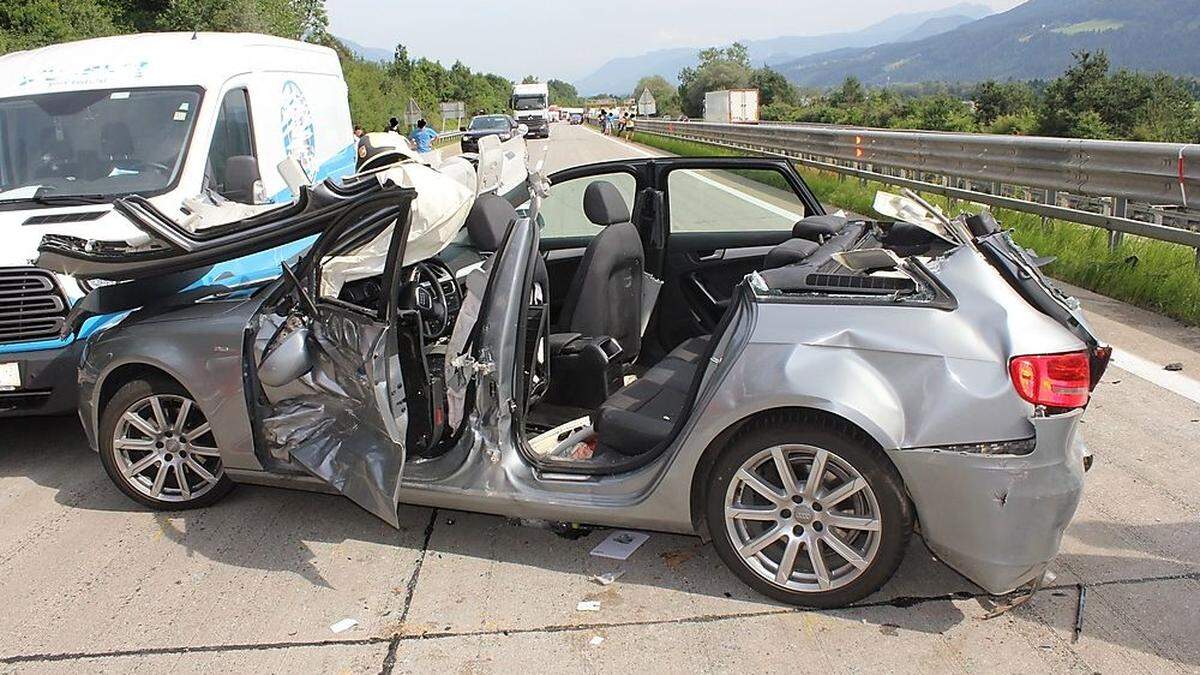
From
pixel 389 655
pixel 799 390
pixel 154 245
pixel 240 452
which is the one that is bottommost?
pixel 389 655

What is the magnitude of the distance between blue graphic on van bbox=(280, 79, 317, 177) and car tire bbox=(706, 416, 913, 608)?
555 centimetres

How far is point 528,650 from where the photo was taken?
3.13m

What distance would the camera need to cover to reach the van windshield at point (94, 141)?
5.91m

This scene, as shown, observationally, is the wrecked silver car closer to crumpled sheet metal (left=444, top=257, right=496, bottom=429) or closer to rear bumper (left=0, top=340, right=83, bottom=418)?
crumpled sheet metal (left=444, top=257, right=496, bottom=429)

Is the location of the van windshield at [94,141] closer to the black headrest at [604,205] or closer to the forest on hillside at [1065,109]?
the black headrest at [604,205]

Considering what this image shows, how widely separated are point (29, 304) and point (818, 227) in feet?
13.9

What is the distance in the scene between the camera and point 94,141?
6.18 meters

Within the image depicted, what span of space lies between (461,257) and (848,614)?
2322 millimetres

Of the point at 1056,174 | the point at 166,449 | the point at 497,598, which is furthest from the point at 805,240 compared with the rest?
the point at 1056,174

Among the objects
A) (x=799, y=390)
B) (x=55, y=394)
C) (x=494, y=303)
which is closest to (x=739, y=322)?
(x=799, y=390)

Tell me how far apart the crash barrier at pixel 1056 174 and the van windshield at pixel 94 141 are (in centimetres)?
762

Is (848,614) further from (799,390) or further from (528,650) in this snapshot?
(528,650)

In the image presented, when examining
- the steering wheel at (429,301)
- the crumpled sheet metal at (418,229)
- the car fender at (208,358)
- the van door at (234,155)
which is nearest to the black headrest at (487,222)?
the crumpled sheet metal at (418,229)

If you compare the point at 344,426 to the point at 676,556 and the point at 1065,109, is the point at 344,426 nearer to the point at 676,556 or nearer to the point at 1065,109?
the point at 676,556
